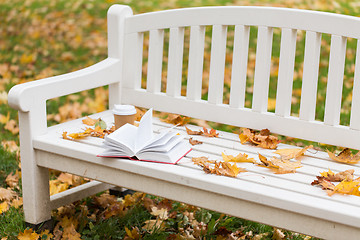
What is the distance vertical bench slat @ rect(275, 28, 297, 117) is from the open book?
0.62 meters

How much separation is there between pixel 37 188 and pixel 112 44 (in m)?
0.94

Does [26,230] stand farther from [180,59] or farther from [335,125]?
[335,125]

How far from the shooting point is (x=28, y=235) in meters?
2.77

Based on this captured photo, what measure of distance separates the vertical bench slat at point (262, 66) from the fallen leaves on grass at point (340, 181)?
0.65 m

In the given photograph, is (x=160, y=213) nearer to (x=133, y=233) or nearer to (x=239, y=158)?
(x=133, y=233)

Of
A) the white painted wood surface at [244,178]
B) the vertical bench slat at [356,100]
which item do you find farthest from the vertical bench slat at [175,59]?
the vertical bench slat at [356,100]

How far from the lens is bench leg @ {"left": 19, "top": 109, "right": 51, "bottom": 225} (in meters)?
2.71

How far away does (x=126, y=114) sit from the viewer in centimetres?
261

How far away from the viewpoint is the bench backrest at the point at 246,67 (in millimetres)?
2617

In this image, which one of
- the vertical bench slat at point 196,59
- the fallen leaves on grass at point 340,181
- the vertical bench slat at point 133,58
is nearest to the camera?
the fallen leaves on grass at point 340,181

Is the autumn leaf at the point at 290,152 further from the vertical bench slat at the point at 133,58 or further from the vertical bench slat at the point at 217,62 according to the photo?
the vertical bench slat at the point at 133,58

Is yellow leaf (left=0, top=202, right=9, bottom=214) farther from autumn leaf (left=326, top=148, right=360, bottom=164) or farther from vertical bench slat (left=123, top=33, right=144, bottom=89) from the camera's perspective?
autumn leaf (left=326, top=148, right=360, bottom=164)

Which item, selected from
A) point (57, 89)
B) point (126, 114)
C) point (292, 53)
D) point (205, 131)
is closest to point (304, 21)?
point (292, 53)

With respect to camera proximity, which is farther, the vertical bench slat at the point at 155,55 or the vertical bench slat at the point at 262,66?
the vertical bench slat at the point at 155,55
